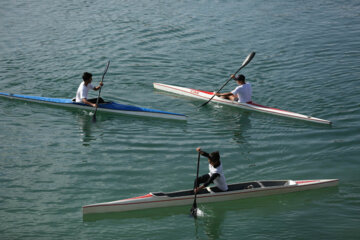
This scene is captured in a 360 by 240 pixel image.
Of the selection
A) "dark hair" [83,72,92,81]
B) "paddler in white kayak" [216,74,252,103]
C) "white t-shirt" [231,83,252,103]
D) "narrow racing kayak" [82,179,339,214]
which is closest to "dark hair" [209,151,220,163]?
"narrow racing kayak" [82,179,339,214]

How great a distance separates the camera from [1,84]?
1795cm

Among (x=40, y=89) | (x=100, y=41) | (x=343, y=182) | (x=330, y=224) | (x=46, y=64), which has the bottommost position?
(x=330, y=224)

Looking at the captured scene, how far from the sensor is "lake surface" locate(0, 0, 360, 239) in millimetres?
9797

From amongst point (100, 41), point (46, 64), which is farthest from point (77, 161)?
point (100, 41)

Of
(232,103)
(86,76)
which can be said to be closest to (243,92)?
(232,103)

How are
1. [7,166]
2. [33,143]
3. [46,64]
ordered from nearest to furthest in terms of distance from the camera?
1. [7,166]
2. [33,143]
3. [46,64]

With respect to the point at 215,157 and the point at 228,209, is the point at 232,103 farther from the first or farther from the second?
the point at 215,157

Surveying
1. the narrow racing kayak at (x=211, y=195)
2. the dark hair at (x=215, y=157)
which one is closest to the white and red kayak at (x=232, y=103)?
the narrow racing kayak at (x=211, y=195)

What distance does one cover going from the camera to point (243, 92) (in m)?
15.2

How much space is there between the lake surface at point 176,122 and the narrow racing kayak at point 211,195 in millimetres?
178

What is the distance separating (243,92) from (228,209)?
5979mm

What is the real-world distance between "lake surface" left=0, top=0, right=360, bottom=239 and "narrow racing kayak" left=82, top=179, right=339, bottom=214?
0.58 ft

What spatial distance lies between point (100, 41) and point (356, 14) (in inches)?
560

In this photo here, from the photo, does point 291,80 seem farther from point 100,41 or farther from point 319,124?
point 100,41
